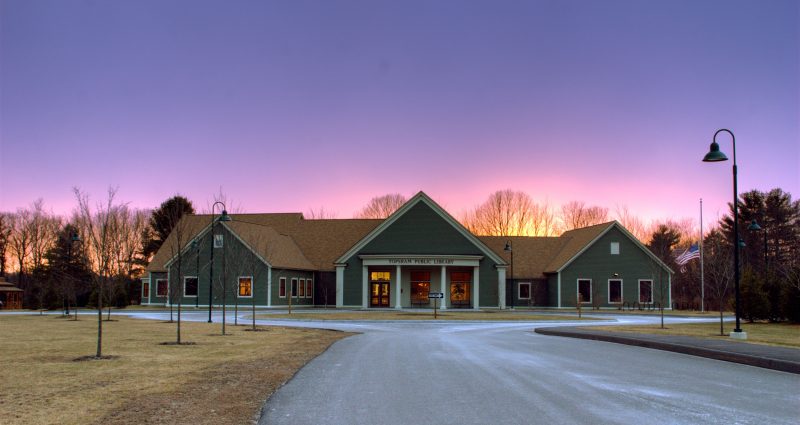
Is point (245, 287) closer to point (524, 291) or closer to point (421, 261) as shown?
point (421, 261)

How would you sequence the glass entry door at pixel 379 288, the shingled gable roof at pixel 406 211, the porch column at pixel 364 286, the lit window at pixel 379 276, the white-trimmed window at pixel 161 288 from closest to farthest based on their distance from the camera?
the porch column at pixel 364 286 → the shingled gable roof at pixel 406 211 → the white-trimmed window at pixel 161 288 → the glass entry door at pixel 379 288 → the lit window at pixel 379 276

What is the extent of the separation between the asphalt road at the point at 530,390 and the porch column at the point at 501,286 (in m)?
34.4

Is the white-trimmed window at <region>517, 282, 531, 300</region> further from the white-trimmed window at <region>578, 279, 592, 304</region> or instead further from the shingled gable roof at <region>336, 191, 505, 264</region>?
the shingled gable roof at <region>336, 191, 505, 264</region>

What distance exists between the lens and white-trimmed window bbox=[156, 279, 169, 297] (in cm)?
5274

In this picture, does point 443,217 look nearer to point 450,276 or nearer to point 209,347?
point 450,276

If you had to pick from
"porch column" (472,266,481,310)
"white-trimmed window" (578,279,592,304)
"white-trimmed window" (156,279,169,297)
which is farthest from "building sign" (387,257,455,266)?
"white-trimmed window" (156,279,169,297)

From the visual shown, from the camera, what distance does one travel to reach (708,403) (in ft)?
30.9

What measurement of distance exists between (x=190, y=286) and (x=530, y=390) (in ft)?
146

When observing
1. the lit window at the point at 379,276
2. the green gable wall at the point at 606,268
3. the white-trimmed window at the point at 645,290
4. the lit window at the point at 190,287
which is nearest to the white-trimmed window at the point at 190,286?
the lit window at the point at 190,287

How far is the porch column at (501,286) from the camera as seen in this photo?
51219 millimetres

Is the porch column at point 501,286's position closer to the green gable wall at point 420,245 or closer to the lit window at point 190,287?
the green gable wall at point 420,245

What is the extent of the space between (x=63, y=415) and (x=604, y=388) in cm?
775

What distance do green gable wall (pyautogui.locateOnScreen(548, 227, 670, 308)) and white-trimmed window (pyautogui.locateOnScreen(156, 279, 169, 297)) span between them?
31.1m

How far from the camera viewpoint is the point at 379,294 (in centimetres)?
5316
